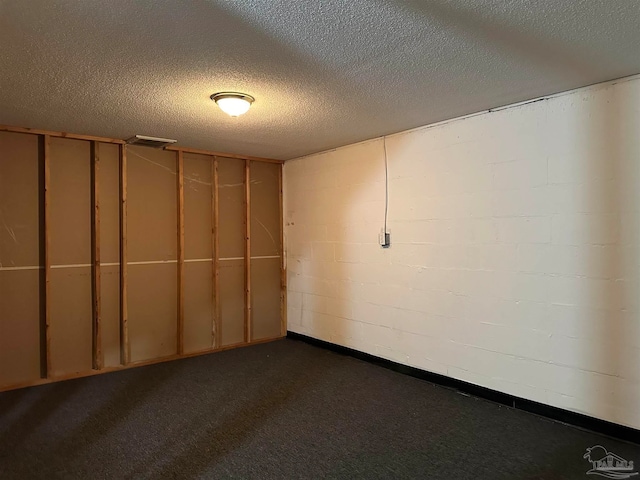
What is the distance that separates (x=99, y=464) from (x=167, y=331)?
2.23 meters

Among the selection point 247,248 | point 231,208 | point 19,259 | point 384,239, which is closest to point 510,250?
point 384,239

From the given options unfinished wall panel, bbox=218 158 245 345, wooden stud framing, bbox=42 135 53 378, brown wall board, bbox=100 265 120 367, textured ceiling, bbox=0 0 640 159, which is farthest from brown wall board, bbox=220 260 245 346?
textured ceiling, bbox=0 0 640 159

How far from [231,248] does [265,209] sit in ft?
2.20

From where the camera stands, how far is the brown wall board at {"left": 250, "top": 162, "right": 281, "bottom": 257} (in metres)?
5.36

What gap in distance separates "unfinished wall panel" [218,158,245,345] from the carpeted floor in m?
1.07

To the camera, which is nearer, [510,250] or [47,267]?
[510,250]

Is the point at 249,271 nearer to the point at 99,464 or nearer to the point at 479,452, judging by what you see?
the point at 99,464

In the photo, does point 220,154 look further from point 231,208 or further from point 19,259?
point 19,259

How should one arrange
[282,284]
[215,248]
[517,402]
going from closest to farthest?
1. [517,402]
2. [215,248]
3. [282,284]

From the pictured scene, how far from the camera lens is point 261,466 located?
2488mm

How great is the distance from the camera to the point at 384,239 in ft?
14.1

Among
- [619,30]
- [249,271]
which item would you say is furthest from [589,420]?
[249,271]

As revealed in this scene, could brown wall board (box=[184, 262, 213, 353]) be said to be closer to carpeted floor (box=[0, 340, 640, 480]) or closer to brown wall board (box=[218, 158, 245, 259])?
brown wall board (box=[218, 158, 245, 259])

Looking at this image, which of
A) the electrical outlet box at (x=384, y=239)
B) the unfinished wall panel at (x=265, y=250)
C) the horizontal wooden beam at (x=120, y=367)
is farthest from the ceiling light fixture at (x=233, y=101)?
the horizontal wooden beam at (x=120, y=367)
